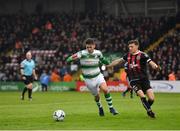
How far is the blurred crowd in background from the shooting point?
47188mm

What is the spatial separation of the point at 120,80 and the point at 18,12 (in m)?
23.2

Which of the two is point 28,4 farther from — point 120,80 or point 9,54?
point 120,80

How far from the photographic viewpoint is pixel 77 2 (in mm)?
62125

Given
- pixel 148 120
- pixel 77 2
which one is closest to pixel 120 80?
pixel 77 2

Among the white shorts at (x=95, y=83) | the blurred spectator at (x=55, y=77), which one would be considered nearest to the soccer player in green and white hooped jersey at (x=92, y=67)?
the white shorts at (x=95, y=83)

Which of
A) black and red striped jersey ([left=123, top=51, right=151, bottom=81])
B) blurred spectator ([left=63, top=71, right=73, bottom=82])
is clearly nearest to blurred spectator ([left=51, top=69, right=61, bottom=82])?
blurred spectator ([left=63, top=71, right=73, bottom=82])

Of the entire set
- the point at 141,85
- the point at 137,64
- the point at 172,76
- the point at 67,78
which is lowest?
the point at 67,78

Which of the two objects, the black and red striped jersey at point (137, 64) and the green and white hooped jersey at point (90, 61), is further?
the green and white hooped jersey at point (90, 61)

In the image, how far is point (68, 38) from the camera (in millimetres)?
53344

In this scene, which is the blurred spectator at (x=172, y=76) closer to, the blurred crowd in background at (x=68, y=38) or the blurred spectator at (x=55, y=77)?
the blurred crowd in background at (x=68, y=38)

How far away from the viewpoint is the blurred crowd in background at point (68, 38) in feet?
155

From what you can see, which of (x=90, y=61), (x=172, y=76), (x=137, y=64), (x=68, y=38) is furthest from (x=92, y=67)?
(x=68, y=38)

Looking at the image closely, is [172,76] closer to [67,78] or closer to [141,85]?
[67,78]

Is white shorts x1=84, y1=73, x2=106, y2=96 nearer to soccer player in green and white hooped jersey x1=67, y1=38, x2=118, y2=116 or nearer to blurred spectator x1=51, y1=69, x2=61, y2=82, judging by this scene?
soccer player in green and white hooped jersey x1=67, y1=38, x2=118, y2=116
